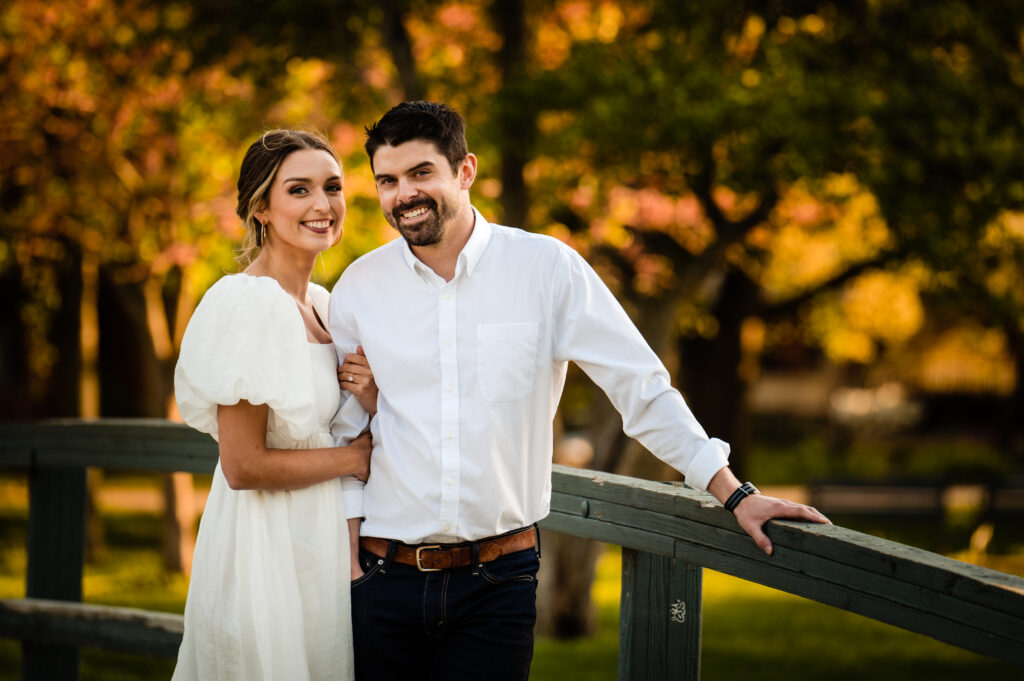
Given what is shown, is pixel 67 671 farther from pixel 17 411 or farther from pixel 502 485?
pixel 17 411

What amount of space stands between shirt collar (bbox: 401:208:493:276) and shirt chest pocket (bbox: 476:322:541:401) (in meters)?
0.16

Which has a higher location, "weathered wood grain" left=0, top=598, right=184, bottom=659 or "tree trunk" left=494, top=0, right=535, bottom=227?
"tree trunk" left=494, top=0, right=535, bottom=227

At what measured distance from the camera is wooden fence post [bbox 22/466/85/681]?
390 cm

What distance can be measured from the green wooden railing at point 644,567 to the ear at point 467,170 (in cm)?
82

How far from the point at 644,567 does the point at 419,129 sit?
122 centimetres

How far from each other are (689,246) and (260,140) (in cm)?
691

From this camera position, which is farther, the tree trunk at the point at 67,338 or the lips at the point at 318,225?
the tree trunk at the point at 67,338

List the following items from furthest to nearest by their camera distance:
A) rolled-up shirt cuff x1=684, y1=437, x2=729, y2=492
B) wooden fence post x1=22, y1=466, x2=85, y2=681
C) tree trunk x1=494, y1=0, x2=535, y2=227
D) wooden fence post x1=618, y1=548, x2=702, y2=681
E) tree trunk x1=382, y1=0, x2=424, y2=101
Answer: tree trunk x1=382, y1=0, x2=424, y2=101
tree trunk x1=494, y1=0, x2=535, y2=227
wooden fence post x1=22, y1=466, x2=85, y2=681
wooden fence post x1=618, y1=548, x2=702, y2=681
rolled-up shirt cuff x1=684, y1=437, x2=729, y2=492

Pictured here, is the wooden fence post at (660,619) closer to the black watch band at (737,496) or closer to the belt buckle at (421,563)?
the black watch band at (737,496)

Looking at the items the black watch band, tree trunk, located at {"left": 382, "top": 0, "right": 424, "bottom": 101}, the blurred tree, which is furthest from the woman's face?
tree trunk, located at {"left": 382, "top": 0, "right": 424, "bottom": 101}

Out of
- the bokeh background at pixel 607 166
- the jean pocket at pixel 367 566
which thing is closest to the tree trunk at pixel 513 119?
the bokeh background at pixel 607 166

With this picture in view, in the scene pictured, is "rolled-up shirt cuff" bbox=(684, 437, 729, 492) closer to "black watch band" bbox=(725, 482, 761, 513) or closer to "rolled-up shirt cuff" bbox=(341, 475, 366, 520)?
"black watch band" bbox=(725, 482, 761, 513)

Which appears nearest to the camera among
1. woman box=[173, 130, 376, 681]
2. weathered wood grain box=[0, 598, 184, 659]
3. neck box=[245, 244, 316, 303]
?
woman box=[173, 130, 376, 681]

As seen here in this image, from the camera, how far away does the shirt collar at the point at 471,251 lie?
2.63 metres
